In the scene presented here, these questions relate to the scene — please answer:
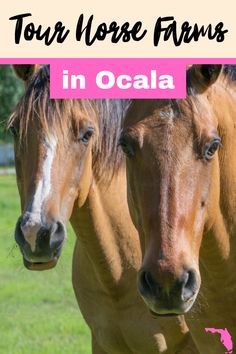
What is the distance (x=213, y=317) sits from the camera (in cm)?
407

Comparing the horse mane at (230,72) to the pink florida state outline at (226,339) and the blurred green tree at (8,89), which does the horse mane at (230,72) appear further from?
the blurred green tree at (8,89)

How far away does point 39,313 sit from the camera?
9.38 meters

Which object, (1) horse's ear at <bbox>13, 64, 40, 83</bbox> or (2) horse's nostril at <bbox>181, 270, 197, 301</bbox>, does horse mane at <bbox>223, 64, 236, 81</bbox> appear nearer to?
(2) horse's nostril at <bbox>181, 270, 197, 301</bbox>

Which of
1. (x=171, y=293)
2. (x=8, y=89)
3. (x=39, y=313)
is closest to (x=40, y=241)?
(x=171, y=293)

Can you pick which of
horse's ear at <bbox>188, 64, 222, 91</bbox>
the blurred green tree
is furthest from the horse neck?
the blurred green tree

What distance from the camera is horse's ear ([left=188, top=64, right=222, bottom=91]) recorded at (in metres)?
3.87

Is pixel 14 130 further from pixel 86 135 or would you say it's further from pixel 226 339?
pixel 226 339

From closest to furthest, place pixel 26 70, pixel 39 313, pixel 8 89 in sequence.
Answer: pixel 26 70 < pixel 39 313 < pixel 8 89

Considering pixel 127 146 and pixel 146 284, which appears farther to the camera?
pixel 127 146

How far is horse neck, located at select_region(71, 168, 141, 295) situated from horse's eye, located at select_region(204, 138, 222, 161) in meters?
1.49

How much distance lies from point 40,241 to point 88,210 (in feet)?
2.57

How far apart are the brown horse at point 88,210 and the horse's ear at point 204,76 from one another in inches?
39.6

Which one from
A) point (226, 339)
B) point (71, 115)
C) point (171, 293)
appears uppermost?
point (71, 115)

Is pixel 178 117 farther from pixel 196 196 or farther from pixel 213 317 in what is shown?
pixel 213 317
